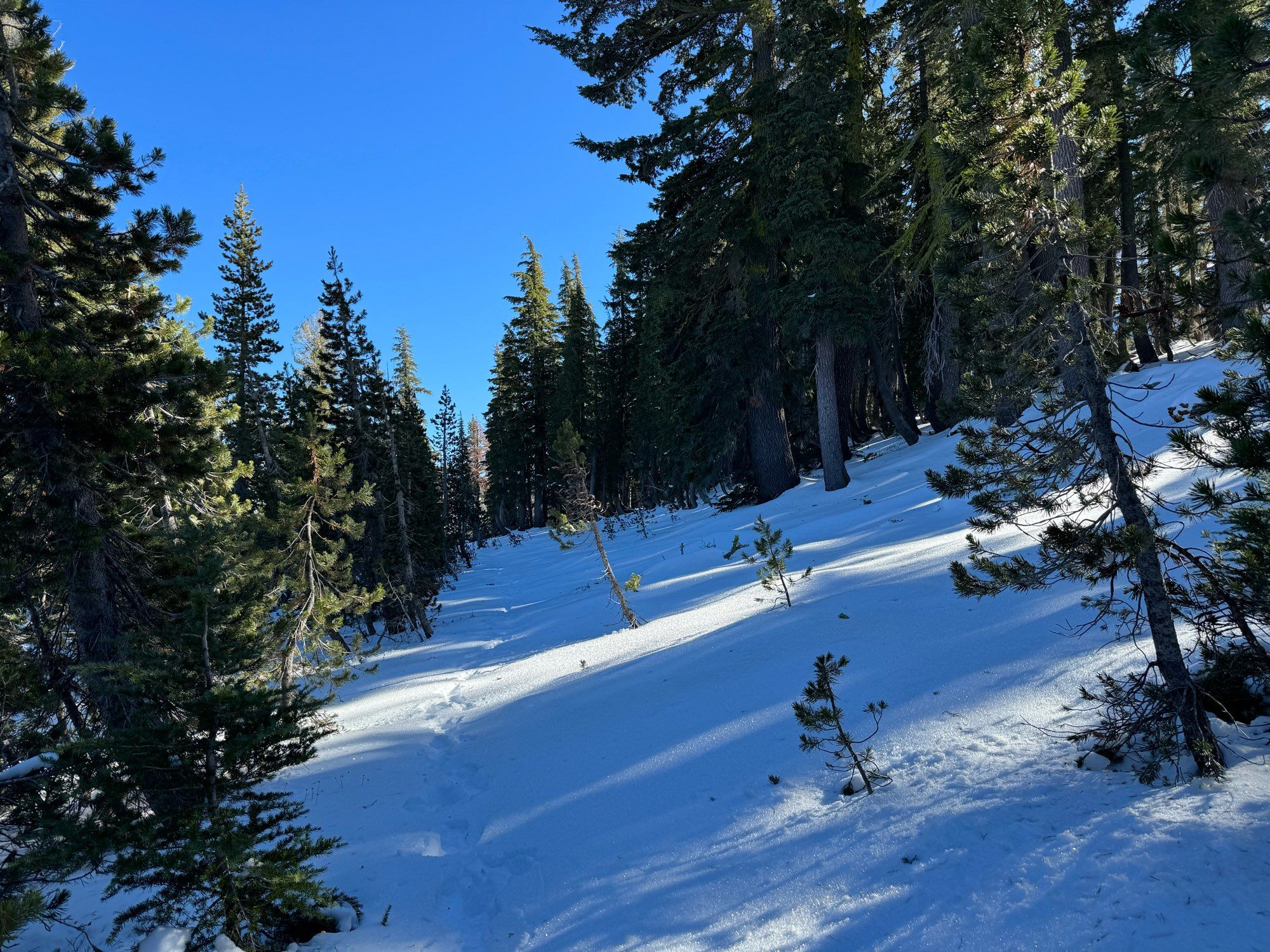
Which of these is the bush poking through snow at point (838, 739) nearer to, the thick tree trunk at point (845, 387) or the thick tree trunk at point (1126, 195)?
the thick tree trunk at point (1126, 195)

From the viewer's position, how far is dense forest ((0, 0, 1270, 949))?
134 inches

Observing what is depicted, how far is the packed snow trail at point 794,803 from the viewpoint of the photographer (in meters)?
2.93

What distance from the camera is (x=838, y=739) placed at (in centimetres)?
403

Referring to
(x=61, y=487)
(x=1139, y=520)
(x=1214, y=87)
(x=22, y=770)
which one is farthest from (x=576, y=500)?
(x=1214, y=87)

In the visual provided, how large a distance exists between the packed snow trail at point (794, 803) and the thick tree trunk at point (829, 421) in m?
6.17

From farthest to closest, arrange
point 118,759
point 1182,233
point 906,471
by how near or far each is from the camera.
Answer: point 906,471 → point 118,759 → point 1182,233

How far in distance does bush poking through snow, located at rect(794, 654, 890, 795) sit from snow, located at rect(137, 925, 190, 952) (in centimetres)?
396

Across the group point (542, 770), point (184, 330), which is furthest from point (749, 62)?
point (542, 770)

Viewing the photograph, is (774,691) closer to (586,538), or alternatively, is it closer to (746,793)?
(746,793)

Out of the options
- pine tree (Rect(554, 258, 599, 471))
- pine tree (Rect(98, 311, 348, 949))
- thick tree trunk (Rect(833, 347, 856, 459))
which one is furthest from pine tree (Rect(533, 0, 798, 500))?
pine tree (Rect(554, 258, 599, 471))

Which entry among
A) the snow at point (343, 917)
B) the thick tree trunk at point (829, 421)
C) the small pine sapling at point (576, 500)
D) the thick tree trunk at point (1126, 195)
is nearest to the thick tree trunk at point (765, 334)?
the thick tree trunk at point (829, 421)

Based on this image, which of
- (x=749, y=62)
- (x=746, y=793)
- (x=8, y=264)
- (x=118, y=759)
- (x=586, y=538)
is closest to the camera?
(x=118, y=759)

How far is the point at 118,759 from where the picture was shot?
11.5 feet

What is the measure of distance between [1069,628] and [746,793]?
3240 mm
